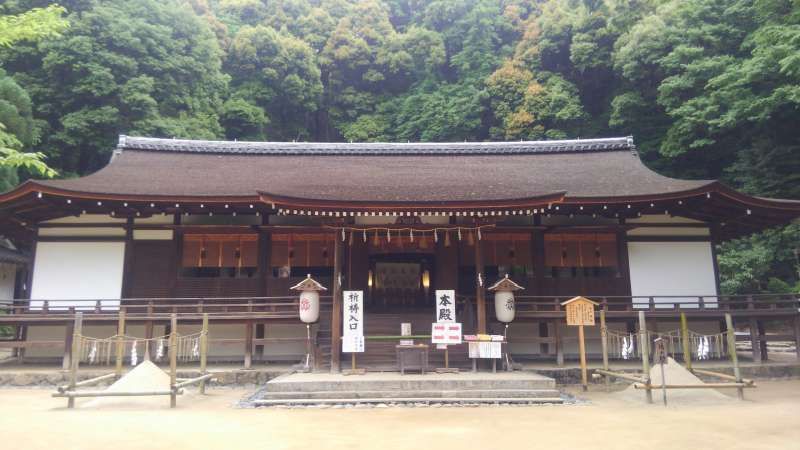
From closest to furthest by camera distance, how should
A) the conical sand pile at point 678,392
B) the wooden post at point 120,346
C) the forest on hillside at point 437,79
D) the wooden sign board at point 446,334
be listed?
1. the conical sand pile at point 678,392
2. the wooden post at point 120,346
3. the wooden sign board at point 446,334
4. the forest on hillside at point 437,79

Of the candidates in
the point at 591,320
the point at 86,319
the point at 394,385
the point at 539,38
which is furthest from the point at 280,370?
the point at 539,38

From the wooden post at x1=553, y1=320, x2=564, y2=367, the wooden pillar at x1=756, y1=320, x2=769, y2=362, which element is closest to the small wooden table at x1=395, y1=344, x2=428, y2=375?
the wooden post at x1=553, y1=320, x2=564, y2=367

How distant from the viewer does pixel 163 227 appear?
13.2 meters

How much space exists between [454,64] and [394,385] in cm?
3088

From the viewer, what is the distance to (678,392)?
30.4 feet

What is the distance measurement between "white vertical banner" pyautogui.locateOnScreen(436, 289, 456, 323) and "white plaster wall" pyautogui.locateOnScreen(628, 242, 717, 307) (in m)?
5.18

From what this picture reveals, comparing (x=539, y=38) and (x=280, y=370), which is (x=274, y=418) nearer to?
(x=280, y=370)

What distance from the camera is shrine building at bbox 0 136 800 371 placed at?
12.0 metres

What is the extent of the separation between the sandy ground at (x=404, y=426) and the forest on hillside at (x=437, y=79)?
177 inches

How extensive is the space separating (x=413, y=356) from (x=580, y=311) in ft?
12.1

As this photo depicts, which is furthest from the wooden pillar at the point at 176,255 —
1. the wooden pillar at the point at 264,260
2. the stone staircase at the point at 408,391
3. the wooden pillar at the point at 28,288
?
the stone staircase at the point at 408,391

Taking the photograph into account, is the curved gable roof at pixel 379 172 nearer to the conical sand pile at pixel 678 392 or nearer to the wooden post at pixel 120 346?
the wooden post at pixel 120 346

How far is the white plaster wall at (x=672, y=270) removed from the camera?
13422 millimetres

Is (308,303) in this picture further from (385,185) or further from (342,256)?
(385,185)
